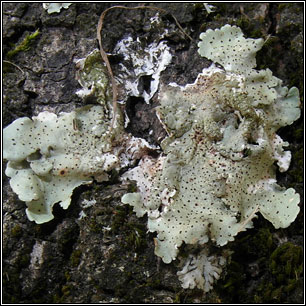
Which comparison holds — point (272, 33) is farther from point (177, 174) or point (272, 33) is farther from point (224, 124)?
point (177, 174)

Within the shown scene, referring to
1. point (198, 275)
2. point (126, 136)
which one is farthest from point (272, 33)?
point (198, 275)

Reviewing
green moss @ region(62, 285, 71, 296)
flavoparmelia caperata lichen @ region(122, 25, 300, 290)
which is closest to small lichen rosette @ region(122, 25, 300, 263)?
flavoparmelia caperata lichen @ region(122, 25, 300, 290)

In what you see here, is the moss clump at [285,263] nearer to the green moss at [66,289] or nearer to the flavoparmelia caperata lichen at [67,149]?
the flavoparmelia caperata lichen at [67,149]

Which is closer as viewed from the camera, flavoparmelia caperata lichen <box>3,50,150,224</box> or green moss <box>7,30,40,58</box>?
flavoparmelia caperata lichen <box>3,50,150,224</box>

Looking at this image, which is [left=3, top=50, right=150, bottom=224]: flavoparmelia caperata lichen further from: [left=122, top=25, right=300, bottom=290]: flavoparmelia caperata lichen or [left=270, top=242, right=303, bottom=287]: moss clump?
[left=270, top=242, right=303, bottom=287]: moss clump

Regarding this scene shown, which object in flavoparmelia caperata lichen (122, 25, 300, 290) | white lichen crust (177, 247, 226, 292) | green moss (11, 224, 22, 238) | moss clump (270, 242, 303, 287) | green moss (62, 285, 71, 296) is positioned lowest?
moss clump (270, 242, 303, 287)

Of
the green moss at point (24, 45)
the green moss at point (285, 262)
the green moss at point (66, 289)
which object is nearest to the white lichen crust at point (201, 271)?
the green moss at point (285, 262)

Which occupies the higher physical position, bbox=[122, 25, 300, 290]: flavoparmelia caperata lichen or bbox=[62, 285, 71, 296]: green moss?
bbox=[122, 25, 300, 290]: flavoparmelia caperata lichen
